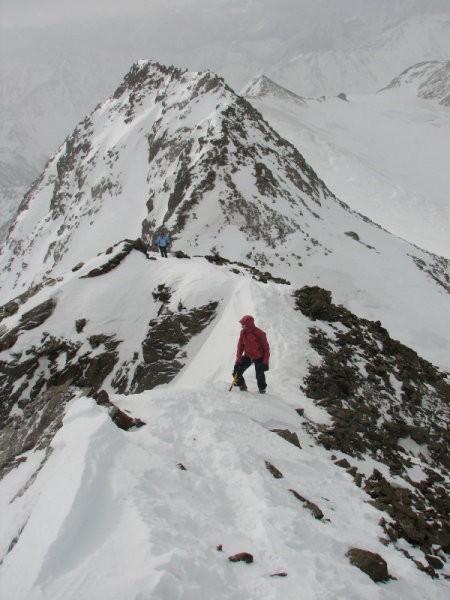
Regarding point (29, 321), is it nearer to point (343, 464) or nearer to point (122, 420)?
point (122, 420)

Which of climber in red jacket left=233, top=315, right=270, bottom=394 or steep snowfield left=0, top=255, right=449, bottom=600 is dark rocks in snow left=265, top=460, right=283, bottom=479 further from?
climber in red jacket left=233, top=315, right=270, bottom=394

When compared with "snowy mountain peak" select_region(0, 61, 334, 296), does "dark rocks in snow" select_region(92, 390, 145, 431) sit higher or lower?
lower

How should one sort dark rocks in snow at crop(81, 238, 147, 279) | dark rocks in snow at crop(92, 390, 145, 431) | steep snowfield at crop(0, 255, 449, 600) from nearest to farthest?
steep snowfield at crop(0, 255, 449, 600) → dark rocks in snow at crop(92, 390, 145, 431) → dark rocks in snow at crop(81, 238, 147, 279)

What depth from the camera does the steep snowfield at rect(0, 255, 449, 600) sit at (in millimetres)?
4699

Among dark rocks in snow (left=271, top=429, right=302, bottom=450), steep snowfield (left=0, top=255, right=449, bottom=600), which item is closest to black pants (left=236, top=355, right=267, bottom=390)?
steep snowfield (left=0, top=255, right=449, bottom=600)

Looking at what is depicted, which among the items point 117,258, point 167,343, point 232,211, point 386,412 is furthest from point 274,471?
point 232,211

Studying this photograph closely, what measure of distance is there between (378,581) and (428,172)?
73.6m

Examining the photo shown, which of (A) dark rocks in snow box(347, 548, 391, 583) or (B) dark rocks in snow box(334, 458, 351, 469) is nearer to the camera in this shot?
(A) dark rocks in snow box(347, 548, 391, 583)

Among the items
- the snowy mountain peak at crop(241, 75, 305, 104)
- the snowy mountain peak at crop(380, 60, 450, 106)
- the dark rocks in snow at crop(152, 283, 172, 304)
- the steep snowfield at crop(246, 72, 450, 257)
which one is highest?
the snowy mountain peak at crop(380, 60, 450, 106)

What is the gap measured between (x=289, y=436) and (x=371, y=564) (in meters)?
3.13

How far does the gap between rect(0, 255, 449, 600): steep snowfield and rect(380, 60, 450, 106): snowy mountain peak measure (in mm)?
161184

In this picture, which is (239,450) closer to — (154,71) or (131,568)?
(131,568)

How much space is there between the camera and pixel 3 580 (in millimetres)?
4855

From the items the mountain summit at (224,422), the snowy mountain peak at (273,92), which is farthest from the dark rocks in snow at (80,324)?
the snowy mountain peak at (273,92)
